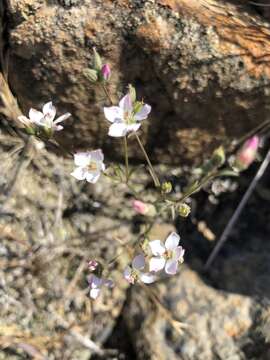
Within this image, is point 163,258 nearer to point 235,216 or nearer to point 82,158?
point 82,158

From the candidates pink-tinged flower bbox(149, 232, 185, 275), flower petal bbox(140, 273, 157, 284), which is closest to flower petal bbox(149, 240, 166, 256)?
pink-tinged flower bbox(149, 232, 185, 275)

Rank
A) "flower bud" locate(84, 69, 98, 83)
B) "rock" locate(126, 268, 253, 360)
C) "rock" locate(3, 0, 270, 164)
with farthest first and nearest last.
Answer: "rock" locate(126, 268, 253, 360), "rock" locate(3, 0, 270, 164), "flower bud" locate(84, 69, 98, 83)

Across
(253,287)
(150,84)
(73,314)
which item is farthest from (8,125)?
(253,287)

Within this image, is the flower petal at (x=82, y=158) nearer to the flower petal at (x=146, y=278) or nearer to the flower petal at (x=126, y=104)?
the flower petal at (x=126, y=104)

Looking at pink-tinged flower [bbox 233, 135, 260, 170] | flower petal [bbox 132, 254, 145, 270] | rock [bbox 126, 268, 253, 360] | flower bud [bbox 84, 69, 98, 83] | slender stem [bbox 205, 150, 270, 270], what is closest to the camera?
pink-tinged flower [bbox 233, 135, 260, 170]

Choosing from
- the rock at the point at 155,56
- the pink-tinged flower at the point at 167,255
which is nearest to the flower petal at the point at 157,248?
the pink-tinged flower at the point at 167,255

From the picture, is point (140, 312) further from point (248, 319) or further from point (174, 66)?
point (174, 66)

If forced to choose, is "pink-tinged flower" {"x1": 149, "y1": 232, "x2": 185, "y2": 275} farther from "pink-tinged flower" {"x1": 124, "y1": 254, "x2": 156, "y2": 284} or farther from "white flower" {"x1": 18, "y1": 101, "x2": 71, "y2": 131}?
"white flower" {"x1": 18, "y1": 101, "x2": 71, "y2": 131}
